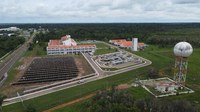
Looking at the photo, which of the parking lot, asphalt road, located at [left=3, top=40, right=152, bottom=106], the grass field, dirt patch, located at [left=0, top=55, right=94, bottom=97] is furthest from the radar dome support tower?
dirt patch, located at [left=0, top=55, right=94, bottom=97]

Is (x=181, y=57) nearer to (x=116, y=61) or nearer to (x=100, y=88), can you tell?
(x=100, y=88)

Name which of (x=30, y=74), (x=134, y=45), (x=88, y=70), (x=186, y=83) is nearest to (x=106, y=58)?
(x=88, y=70)

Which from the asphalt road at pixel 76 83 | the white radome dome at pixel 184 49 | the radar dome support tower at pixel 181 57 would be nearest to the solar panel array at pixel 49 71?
the asphalt road at pixel 76 83

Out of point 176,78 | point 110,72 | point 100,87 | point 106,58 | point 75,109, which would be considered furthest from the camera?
point 106,58

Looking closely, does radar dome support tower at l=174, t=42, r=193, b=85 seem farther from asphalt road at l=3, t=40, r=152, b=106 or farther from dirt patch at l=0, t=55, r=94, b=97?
dirt patch at l=0, t=55, r=94, b=97

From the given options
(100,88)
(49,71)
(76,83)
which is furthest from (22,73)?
(100,88)

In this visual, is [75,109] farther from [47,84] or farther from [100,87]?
[47,84]
